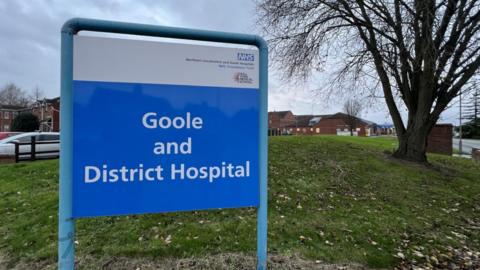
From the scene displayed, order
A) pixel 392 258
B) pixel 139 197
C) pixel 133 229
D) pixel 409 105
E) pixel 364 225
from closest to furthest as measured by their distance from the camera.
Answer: pixel 139 197, pixel 392 258, pixel 133 229, pixel 364 225, pixel 409 105

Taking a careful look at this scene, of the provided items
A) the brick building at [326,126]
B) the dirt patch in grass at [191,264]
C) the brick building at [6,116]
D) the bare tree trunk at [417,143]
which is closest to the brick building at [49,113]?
the brick building at [6,116]

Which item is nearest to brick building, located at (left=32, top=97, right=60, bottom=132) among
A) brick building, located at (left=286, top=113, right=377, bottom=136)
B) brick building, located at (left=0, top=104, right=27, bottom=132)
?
brick building, located at (left=0, top=104, right=27, bottom=132)

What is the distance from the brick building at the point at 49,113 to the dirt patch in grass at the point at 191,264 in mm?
52820

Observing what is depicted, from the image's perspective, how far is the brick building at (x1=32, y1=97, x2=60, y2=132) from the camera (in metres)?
51.2

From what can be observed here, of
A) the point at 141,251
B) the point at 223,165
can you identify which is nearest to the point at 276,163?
the point at 141,251

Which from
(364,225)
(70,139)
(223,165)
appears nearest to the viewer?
(70,139)

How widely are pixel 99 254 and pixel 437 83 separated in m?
11.1

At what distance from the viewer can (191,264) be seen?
3.62m

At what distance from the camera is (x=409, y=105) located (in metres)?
11.6

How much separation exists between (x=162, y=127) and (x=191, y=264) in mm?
1780

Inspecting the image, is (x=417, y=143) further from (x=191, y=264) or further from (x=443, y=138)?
(x=443, y=138)

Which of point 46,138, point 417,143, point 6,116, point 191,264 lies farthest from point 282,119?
point 191,264

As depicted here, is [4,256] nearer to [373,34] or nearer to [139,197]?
[139,197]

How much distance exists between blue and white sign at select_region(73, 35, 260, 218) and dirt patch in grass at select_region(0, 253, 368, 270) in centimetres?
116
